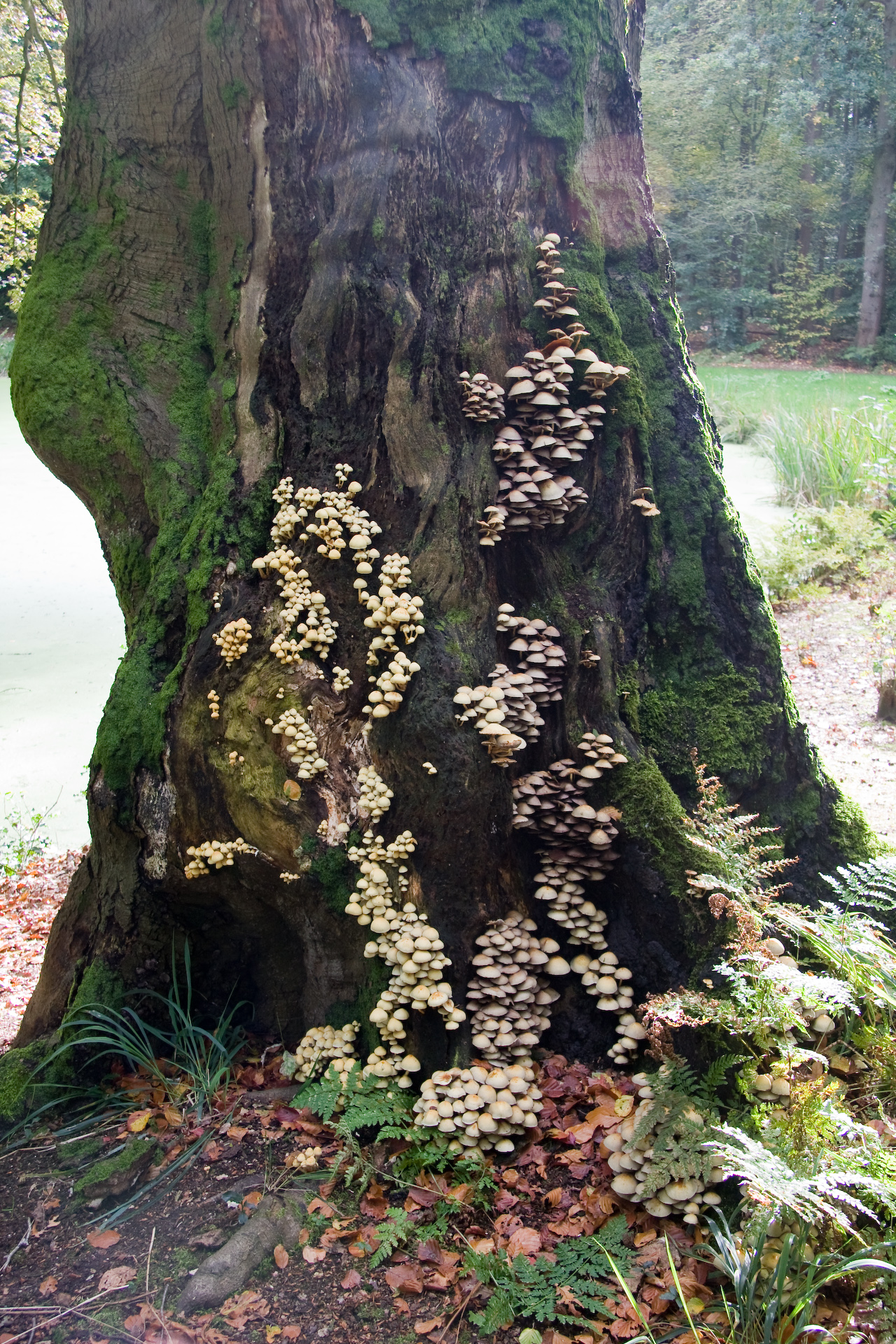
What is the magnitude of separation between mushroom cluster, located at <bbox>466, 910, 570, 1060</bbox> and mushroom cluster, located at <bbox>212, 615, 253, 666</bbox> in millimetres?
1160

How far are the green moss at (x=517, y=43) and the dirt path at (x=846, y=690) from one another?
309cm

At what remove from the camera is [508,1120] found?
238 centimetres

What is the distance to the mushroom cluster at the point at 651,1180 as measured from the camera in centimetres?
208

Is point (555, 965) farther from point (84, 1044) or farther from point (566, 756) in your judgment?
point (84, 1044)

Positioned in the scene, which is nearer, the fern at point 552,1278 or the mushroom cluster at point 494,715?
the fern at point 552,1278

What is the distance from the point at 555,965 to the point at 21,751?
6098 mm

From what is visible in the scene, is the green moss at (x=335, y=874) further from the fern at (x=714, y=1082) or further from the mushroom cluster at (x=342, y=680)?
the fern at (x=714, y=1082)

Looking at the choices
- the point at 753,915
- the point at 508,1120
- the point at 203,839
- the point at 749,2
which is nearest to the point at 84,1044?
the point at 203,839

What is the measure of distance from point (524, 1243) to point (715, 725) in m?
1.65

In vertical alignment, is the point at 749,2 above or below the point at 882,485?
above

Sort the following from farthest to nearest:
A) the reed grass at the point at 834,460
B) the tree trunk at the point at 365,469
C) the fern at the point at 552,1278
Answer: the reed grass at the point at 834,460 → the tree trunk at the point at 365,469 → the fern at the point at 552,1278

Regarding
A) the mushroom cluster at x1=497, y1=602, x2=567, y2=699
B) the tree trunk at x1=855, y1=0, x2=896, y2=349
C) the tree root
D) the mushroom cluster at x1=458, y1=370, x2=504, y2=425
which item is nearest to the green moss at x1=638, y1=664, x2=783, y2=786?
the mushroom cluster at x1=497, y1=602, x2=567, y2=699

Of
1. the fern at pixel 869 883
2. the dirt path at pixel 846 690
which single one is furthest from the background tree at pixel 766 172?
the fern at pixel 869 883

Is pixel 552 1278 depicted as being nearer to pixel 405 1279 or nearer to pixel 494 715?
pixel 405 1279
